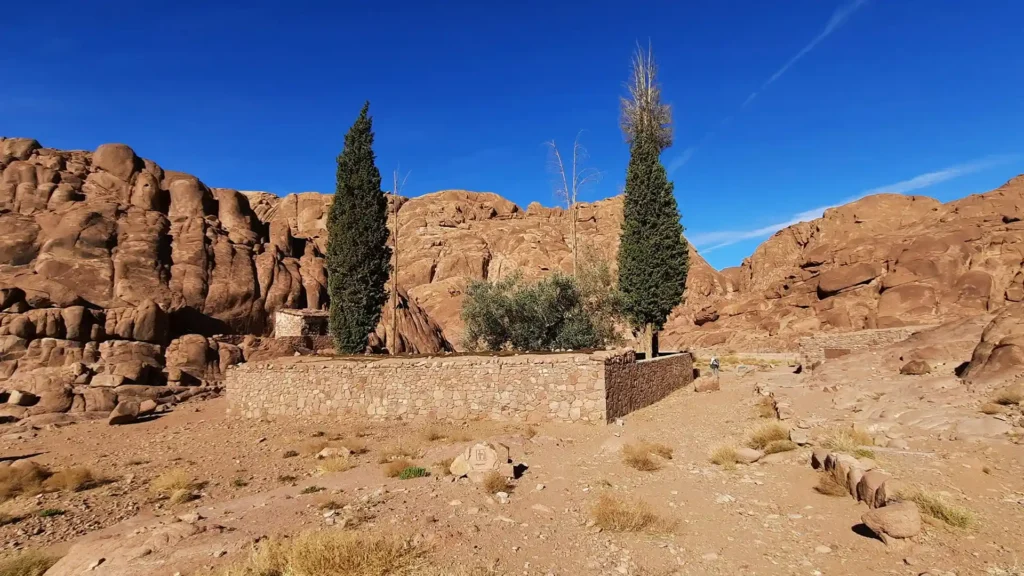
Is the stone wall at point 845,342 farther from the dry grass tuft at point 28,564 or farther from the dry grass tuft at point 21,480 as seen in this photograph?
the dry grass tuft at point 21,480

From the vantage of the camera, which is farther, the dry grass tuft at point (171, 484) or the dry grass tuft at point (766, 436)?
the dry grass tuft at point (766, 436)

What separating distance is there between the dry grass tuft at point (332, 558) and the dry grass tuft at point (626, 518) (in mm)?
2947

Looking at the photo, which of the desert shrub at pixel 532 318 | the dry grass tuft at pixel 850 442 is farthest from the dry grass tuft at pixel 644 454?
the desert shrub at pixel 532 318

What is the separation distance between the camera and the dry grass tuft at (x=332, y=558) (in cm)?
593

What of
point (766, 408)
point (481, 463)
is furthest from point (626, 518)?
point (766, 408)

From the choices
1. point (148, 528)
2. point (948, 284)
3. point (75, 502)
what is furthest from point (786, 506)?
point (948, 284)

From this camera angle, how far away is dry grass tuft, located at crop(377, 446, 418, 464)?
13274 millimetres

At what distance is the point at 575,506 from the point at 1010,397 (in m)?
10.9

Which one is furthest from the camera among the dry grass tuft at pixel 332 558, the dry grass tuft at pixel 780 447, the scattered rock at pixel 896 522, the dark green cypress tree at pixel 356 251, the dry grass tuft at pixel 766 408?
the dark green cypress tree at pixel 356 251

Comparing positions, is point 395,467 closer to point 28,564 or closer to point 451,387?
point 28,564

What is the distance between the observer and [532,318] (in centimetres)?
2783

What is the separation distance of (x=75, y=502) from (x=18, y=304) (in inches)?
1054

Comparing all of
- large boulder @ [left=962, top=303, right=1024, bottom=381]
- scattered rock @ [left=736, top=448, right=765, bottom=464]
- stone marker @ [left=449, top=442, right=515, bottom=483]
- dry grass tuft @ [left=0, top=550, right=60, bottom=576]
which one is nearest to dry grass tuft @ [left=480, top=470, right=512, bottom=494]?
stone marker @ [left=449, top=442, right=515, bottom=483]

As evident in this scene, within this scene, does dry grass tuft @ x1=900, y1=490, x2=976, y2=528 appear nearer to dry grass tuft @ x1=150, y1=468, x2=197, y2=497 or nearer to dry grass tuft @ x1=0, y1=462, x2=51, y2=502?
dry grass tuft @ x1=150, y1=468, x2=197, y2=497
